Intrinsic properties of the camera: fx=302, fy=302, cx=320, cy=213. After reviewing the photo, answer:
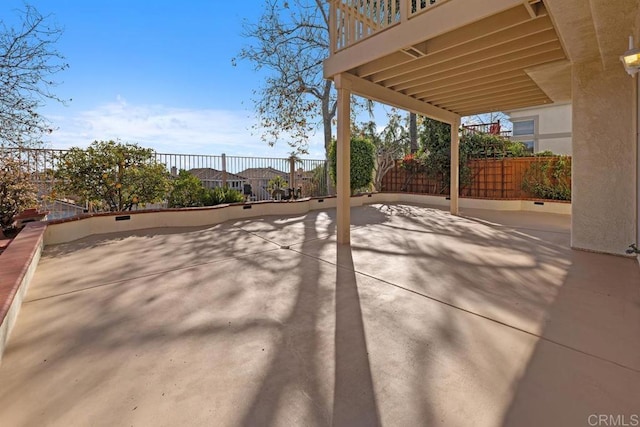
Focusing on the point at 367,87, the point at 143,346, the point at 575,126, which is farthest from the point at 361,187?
Answer: the point at 143,346

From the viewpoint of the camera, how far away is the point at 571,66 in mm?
4152

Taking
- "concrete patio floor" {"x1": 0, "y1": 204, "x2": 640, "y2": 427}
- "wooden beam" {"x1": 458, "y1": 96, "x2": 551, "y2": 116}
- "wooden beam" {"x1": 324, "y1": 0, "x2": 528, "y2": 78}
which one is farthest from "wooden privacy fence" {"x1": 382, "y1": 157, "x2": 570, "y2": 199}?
"wooden beam" {"x1": 324, "y1": 0, "x2": 528, "y2": 78}

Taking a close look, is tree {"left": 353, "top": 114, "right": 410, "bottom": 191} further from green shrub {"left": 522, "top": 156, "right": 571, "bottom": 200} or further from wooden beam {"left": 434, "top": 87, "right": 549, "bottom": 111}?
wooden beam {"left": 434, "top": 87, "right": 549, "bottom": 111}

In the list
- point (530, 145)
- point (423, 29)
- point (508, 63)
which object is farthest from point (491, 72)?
point (530, 145)

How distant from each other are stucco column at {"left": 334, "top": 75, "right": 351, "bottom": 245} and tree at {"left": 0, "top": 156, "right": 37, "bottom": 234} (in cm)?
519

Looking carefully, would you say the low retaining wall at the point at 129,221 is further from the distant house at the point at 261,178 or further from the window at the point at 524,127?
Answer: the window at the point at 524,127

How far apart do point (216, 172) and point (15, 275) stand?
19.7 feet

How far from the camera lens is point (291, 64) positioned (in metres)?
11.0

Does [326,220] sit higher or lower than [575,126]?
lower

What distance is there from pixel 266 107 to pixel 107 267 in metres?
8.95

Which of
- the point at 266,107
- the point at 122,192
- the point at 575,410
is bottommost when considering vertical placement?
the point at 575,410

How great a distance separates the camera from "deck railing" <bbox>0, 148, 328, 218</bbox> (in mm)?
5711

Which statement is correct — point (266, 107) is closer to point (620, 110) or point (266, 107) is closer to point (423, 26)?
point (423, 26)

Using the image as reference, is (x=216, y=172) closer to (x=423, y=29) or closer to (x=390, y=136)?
(x=423, y=29)
